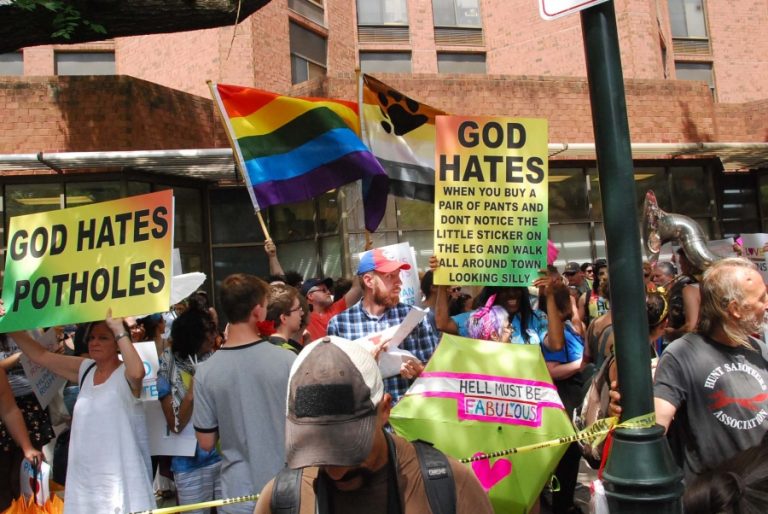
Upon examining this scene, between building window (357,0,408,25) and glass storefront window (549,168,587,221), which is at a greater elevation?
building window (357,0,408,25)

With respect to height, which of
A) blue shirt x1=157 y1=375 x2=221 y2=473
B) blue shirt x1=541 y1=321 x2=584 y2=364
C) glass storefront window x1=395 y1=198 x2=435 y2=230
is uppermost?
glass storefront window x1=395 y1=198 x2=435 y2=230

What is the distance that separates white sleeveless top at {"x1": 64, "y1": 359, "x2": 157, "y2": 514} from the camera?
12.1ft

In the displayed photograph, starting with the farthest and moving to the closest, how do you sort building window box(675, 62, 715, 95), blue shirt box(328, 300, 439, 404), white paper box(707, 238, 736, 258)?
building window box(675, 62, 715, 95)
white paper box(707, 238, 736, 258)
blue shirt box(328, 300, 439, 404)

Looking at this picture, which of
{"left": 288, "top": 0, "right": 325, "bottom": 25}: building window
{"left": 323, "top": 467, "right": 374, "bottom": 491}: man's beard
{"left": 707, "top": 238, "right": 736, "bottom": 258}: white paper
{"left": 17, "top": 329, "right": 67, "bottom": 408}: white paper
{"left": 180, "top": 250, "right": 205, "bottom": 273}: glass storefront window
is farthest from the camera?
{"left": 288, "top": 0, "right": 325, "bottom": 25}: building window

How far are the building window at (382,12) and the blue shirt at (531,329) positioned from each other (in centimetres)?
1876

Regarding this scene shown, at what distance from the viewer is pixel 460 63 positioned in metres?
23.5

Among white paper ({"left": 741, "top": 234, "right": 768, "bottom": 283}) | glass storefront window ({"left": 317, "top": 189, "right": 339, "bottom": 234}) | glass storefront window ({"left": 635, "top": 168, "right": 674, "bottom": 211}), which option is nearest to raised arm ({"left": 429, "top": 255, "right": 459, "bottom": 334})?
white paper ({"left": 741, "top": 234, "right": 768, "bottom": 283})

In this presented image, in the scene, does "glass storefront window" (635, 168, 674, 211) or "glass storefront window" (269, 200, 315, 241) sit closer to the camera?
"glass storefront window" (269, 200, 315, 241)

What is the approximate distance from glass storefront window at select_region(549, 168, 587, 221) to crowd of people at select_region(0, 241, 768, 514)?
9122 millimetres

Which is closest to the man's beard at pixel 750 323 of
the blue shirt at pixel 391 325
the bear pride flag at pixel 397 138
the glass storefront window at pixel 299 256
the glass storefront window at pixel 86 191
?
the blue shirt at pixel 391 325

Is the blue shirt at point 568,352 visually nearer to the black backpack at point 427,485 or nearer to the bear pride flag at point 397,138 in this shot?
the bear pride flag at point 397,138

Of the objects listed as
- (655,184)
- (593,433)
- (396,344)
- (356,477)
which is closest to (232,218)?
(655,184)

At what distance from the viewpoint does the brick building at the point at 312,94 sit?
11.9 meters

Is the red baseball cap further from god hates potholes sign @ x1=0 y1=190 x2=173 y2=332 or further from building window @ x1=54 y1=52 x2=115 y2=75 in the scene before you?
building window @ x1=54 y1=52 x2=115 y2=75
